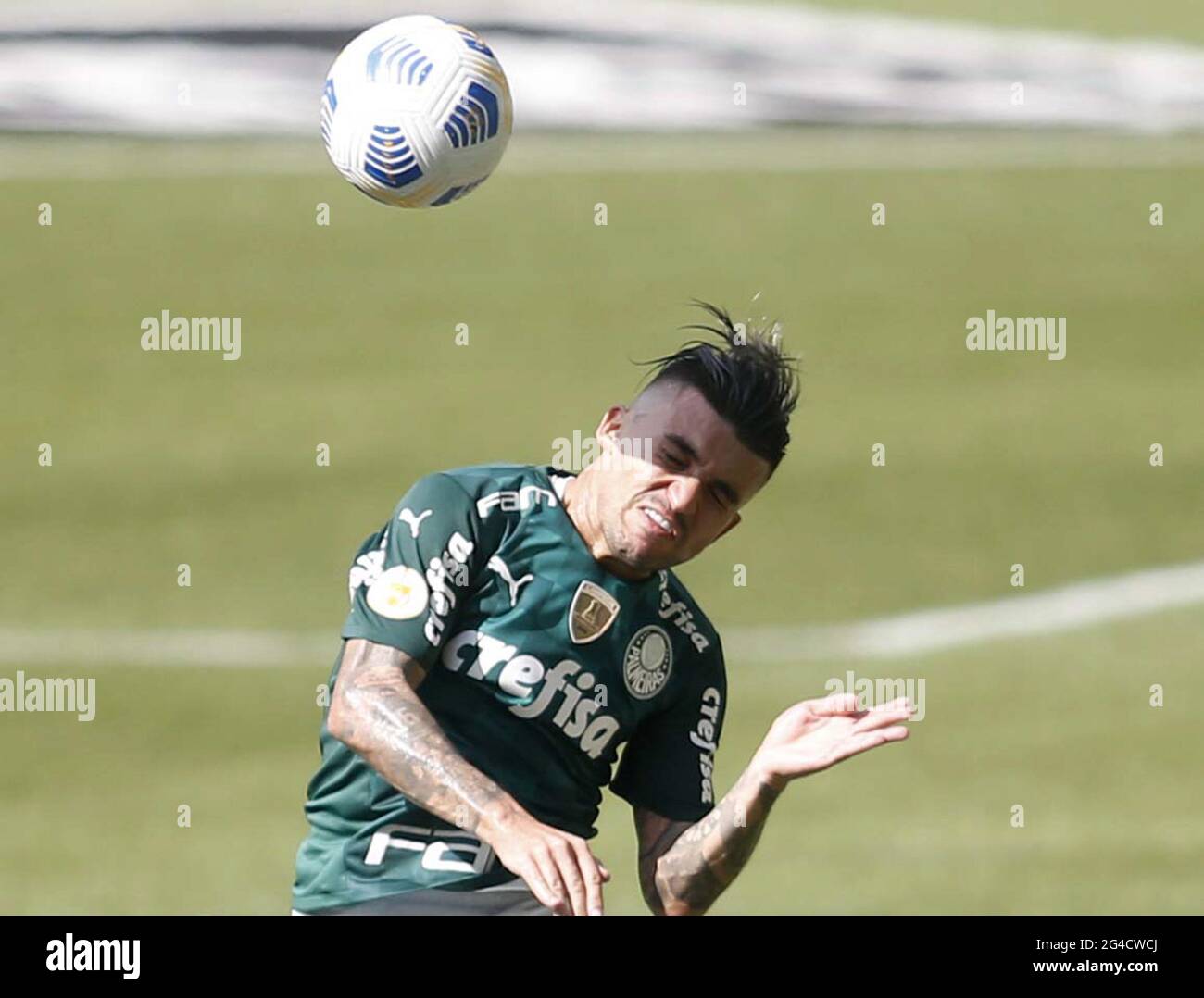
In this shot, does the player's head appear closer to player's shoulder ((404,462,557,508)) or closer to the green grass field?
player's shoulder ((404,462,557,508))

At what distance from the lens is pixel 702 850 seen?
23.4 feet

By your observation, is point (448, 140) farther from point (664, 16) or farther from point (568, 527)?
point (664, 16)

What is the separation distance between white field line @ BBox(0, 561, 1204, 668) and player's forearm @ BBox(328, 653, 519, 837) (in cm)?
1106

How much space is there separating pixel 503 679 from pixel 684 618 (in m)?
0.65

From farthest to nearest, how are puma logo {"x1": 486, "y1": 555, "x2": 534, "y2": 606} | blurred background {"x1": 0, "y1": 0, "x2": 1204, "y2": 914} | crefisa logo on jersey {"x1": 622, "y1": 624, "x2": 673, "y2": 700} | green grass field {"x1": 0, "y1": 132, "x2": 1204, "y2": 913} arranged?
blurred background {"x1": 0, "y1": 0, "x2": 1204, "y2": 914} → green grass field {"x1": 0, "y1": 132, "x2": 1204, "y2": 913} → crefisa logo on jersey {"x1": 622, "y1": 624, "x2": 673, "y2": 700} → puma logo {"x1": 486, "y1": 555, "x2": 534, "y2": 606}

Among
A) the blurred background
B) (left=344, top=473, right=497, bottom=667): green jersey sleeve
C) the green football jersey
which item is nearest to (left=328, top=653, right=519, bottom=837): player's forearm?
(left=344, top=473, right=497, bottom=667): green jersey sleeve

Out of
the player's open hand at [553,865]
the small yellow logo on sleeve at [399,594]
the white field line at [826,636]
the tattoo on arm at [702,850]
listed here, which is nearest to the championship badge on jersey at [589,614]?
the small yellow logo on sleeve at [399,594]

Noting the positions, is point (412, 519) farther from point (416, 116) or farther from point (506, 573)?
point (416, 116)

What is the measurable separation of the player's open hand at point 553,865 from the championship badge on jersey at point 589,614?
924 millimetres

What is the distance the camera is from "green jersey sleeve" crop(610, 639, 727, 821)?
24.3 ft

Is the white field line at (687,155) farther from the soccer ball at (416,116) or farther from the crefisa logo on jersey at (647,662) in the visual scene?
the crefisa logo on jersey at (647,662)

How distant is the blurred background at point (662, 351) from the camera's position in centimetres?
1551

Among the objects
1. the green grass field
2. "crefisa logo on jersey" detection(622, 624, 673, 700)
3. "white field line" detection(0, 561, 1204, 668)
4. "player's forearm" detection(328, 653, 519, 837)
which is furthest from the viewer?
"white field line" detection(0, 561, 1204, 668)

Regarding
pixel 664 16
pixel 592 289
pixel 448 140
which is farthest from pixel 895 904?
pixel 664 16
